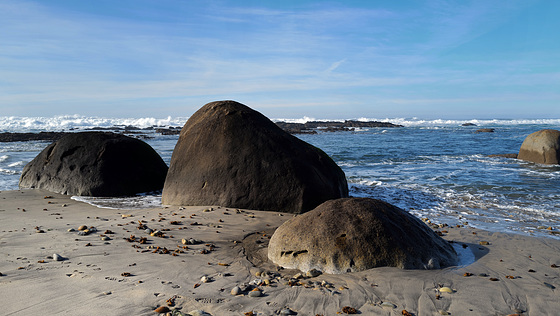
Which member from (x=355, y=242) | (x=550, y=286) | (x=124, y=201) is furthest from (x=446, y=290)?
(x=124, y=201)

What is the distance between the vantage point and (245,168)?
7.86 metres

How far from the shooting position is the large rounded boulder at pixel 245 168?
25.3 ft

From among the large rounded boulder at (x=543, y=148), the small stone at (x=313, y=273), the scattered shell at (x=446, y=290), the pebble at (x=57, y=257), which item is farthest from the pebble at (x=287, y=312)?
the large rounded boulder at (x=543, y=148)

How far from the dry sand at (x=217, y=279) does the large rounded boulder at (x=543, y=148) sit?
12117 millimetres

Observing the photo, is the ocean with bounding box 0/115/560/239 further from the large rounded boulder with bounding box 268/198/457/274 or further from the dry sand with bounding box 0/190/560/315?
the large rounded boulder with bounding box 268/198/457/274

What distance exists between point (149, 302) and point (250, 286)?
94 centimetres

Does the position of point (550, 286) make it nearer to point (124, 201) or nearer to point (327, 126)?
point (124, 201)

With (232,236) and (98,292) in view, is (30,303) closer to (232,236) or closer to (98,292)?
(98,292)

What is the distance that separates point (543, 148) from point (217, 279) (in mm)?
16940

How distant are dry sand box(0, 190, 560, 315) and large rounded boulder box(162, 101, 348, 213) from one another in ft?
5.36

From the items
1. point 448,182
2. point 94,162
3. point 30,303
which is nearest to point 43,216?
point 94,162

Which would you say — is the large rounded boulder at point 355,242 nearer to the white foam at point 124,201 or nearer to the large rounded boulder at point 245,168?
the large rounded boulder at point 245,168

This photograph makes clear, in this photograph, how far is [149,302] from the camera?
3.46 meters

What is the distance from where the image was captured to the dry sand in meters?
3.48
